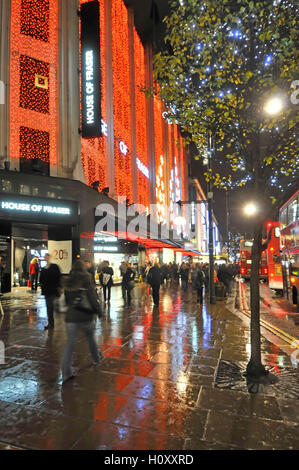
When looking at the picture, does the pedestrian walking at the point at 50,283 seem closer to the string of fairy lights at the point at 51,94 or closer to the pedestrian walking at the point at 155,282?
the string of fairy lights at the point at 51,94

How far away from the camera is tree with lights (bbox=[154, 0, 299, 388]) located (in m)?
4.93

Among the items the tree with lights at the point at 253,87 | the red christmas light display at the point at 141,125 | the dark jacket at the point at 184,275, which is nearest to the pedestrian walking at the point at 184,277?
the dark jacket at the point at 184,275

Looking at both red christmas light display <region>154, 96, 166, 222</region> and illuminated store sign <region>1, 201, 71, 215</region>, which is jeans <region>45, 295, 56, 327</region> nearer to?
illuminated store sign <region>1, 201, 71, 215</region>

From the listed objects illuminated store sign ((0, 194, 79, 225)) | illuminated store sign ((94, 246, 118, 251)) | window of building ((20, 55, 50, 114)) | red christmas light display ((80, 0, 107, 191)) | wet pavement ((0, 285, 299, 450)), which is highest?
window of building ((20, 55, 50, 114))

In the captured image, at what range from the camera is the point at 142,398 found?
4004mm

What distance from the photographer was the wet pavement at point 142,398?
308 cm

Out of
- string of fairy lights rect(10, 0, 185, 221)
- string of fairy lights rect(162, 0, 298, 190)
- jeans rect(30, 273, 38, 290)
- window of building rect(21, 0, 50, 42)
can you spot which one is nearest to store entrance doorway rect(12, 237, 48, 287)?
jeans rect(30, 273, 38, 290)

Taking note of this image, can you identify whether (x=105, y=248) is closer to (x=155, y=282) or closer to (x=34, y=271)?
(x=34, y=271)

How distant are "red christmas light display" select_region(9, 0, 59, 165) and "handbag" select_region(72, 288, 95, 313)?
1035cm

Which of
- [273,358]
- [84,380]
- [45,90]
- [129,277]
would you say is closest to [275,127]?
[273,358]

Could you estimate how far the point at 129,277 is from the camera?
42.2 ft

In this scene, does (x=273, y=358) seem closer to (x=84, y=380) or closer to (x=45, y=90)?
(x=84, y=380)

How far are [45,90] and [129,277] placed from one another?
30.9 feet

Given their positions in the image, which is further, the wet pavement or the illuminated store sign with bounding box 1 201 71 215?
the illuminated store sign with bounding box 1 201 71 215
